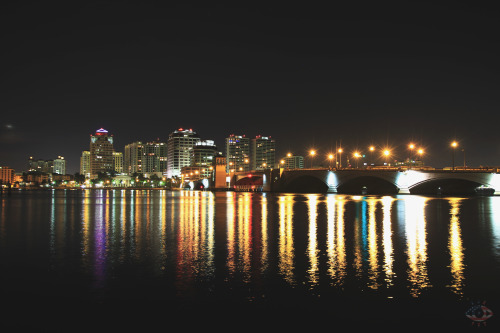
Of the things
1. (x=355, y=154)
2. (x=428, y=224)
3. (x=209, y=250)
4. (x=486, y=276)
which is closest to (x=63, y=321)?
(x=209, y=250)

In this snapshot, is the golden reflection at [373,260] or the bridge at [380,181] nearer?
the golden reflection at [373,260]

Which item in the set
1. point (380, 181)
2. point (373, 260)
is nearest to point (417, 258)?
point (373, 260)

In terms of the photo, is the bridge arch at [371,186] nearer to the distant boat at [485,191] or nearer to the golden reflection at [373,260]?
the distant boat at [485,191]

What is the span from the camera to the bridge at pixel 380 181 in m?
90.8

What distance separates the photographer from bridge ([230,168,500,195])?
90750mm

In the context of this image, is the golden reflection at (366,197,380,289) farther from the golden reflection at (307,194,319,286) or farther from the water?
the golden reflection at (307,194,319,286)

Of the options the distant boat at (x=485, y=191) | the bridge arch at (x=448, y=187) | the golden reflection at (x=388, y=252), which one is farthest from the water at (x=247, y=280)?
the bridge arch at (x=448, y=187)

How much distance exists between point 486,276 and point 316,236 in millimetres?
10846

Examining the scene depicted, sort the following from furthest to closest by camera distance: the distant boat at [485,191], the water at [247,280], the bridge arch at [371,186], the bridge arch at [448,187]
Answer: the bridge arch at [371,186] < the bridge arch at [448,187] < the distant boat at [485,191] < the water at [247,280]

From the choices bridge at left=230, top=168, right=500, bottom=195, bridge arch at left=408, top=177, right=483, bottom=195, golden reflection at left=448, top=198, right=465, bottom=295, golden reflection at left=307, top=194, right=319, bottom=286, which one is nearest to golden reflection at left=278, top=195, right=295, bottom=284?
golden reflection at left=307, top=194, right=319, bottom=286

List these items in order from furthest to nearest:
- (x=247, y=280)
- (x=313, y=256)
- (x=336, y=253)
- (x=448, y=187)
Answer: (x=448, y=187), (x=336, y=253), (x=313, y=256), (x=247, y=280)

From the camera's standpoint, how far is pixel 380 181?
127000 mm

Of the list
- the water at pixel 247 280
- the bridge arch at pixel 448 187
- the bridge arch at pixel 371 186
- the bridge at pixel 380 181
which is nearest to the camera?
the water at pixel 247 280

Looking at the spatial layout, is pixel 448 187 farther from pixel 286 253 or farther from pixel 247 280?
pixel 247 280
